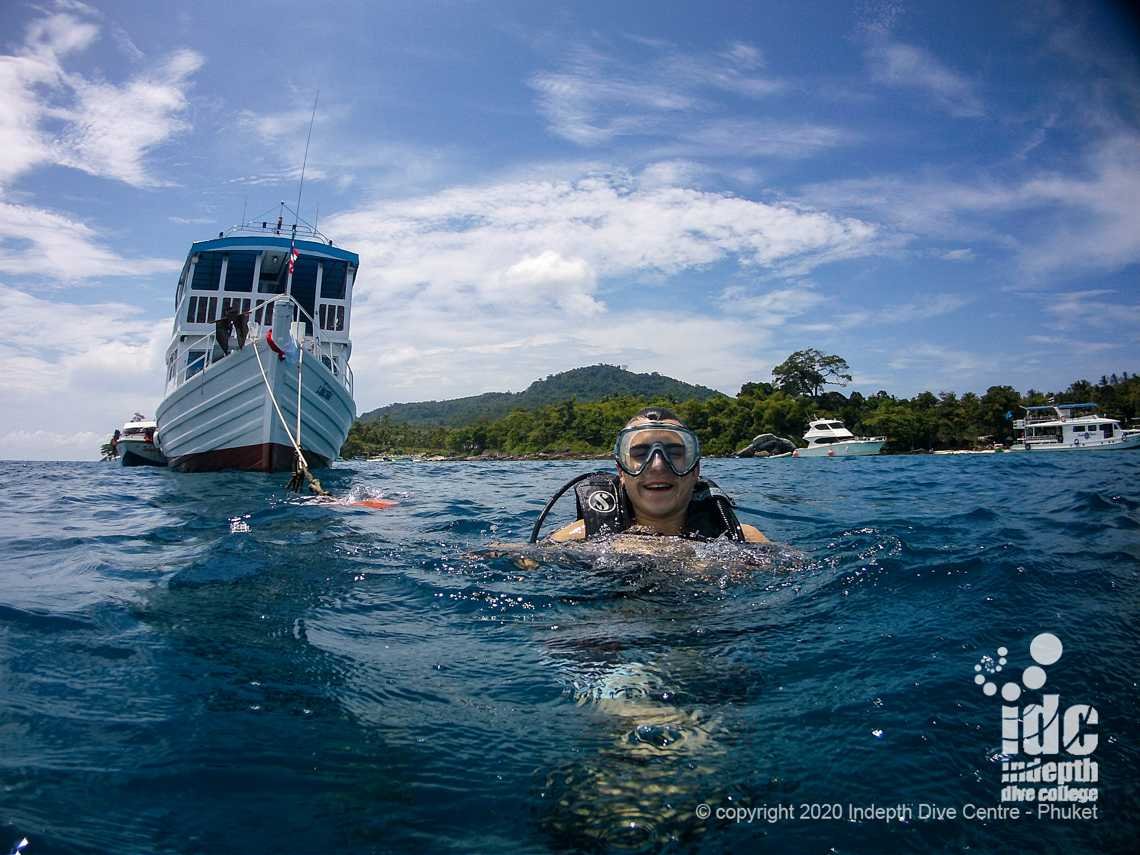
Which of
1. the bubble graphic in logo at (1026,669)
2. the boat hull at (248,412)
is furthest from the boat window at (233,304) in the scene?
→ the bubble graphic in logo at (1026,669)

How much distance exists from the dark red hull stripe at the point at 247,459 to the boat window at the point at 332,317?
588cm

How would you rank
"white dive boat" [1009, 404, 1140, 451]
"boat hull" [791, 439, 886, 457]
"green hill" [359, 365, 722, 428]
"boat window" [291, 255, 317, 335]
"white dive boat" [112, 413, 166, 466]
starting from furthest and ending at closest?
"green hill" [359, 365, 722, 428]
"boat hull" [791, 439, 886, 457]
"white dive boat" [1009, 404, 1140, 451]
"white dive boat" [112, 413, 166, 466]
"boat window" [291, 255, 317, 335]

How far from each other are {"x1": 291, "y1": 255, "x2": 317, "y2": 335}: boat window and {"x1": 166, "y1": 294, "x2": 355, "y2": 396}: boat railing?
0.50m

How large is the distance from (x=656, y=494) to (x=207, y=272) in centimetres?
2158

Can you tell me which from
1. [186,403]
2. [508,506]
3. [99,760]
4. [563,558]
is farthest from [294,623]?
[186,403]

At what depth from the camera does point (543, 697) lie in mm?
2164

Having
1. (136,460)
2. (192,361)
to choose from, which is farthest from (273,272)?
(136,460)

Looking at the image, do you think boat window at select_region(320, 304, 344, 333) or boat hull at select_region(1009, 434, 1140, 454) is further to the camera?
boat hull at select_region(1009, 434, 1140, 454)

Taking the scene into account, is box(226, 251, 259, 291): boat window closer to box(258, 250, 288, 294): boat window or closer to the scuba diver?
box(258, 250, 288, 294): boat window

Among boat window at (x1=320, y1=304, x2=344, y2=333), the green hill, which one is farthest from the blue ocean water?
the green hill

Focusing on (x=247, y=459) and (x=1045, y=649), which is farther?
(x=247, y=459)

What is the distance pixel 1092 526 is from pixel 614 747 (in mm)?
5911

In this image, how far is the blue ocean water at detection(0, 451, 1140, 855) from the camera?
4.75 feet

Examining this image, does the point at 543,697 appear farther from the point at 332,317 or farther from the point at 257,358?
the point at 332,317
